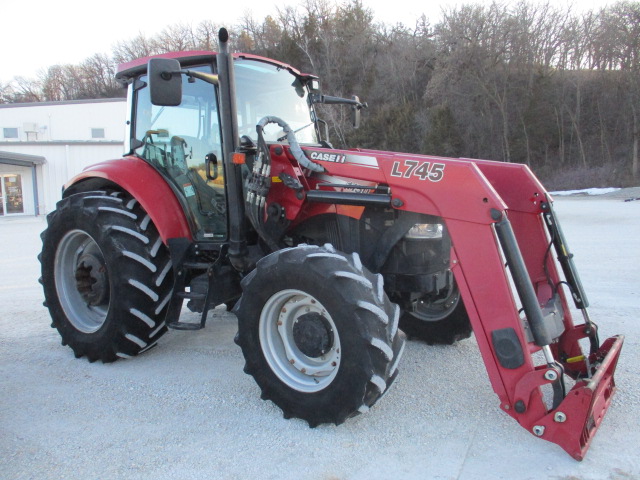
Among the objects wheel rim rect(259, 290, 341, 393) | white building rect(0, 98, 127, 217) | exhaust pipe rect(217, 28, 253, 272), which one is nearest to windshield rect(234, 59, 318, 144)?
exhaust pipe rect(217, 28, 253, 272)

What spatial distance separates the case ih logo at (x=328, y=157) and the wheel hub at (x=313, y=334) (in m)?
1.03

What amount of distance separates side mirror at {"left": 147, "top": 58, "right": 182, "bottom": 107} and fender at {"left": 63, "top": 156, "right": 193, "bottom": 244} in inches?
37.5

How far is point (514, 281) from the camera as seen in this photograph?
8.82 ft

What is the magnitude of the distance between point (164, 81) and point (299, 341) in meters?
1.80

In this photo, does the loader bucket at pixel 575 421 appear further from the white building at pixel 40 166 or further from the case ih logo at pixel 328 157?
the white building at pixel 40 166

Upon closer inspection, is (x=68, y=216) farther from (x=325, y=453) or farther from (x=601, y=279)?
(x=601, y=279)

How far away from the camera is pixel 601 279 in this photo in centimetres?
627

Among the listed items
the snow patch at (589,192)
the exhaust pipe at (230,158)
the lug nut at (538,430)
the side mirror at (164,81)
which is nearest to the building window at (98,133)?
the snow patch at (589,192)

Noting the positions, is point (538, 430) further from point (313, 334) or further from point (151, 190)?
point (151, 190)

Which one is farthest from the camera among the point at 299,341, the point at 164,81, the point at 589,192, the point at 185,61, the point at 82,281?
the point at 589,192

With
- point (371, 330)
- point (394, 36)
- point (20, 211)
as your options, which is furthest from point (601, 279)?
point (394, 36)

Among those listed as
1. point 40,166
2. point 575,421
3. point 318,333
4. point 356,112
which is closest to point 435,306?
point 318,333

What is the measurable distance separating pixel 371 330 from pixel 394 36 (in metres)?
40.9

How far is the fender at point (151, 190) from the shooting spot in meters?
3.92
